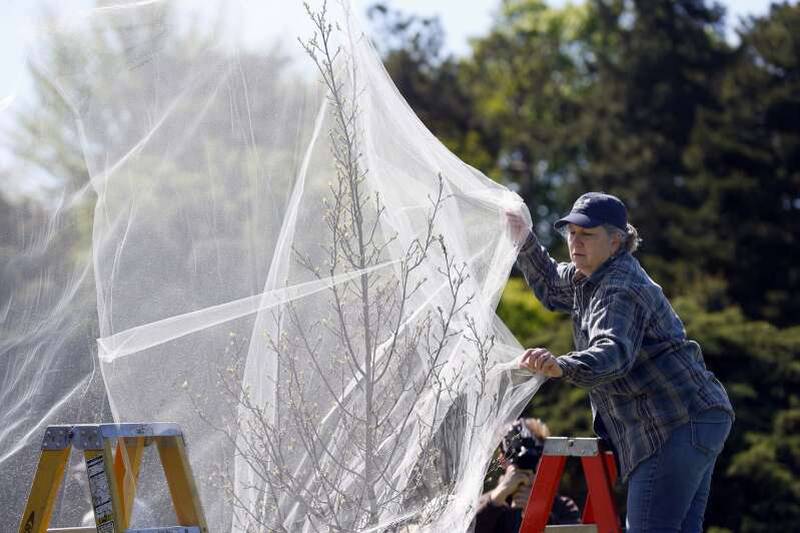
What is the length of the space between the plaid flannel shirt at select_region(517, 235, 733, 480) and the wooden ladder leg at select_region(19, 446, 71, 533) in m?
1.53

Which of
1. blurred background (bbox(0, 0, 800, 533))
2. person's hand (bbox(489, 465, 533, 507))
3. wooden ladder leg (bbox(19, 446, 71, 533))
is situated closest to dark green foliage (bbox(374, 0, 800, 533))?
blurred background (bbox(0, 0, 800, 533))

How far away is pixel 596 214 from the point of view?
158 inches

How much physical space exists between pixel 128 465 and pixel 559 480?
132 centimetres

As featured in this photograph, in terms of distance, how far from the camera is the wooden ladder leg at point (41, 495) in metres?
3.27

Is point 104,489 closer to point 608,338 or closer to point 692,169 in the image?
point 608,338

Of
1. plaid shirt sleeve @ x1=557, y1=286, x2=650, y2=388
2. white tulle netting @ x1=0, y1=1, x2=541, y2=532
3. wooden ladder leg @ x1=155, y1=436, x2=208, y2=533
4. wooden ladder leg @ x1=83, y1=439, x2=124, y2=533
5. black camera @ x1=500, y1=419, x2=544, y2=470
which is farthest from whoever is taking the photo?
black camera @ x1=500, y1=419, x2=544, y2=470

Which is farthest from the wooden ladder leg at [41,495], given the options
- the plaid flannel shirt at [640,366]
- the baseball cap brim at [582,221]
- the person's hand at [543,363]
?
the baseball cap brim at [582,221]

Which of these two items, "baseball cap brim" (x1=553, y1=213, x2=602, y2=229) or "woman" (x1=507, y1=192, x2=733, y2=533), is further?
"baseball cap brim" (x1=553, y1=213, x2=602, y2=229)

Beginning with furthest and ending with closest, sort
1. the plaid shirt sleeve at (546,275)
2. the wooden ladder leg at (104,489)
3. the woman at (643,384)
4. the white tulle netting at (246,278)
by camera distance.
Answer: the plaid shirt sleeve at (546,275), the woman at (643,384), the white tulle netting at (246,278), the wooden ladder leg at (104,489)

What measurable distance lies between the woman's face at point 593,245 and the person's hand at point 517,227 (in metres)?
→ 0.18

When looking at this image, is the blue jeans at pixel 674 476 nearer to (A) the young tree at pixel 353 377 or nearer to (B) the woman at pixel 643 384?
(B) the woman at pixel 643 384

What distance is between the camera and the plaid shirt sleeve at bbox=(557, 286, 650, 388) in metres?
3.61

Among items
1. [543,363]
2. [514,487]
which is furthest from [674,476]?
[514,487]

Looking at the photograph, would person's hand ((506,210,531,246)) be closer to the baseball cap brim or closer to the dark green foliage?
the baseball cap brim
